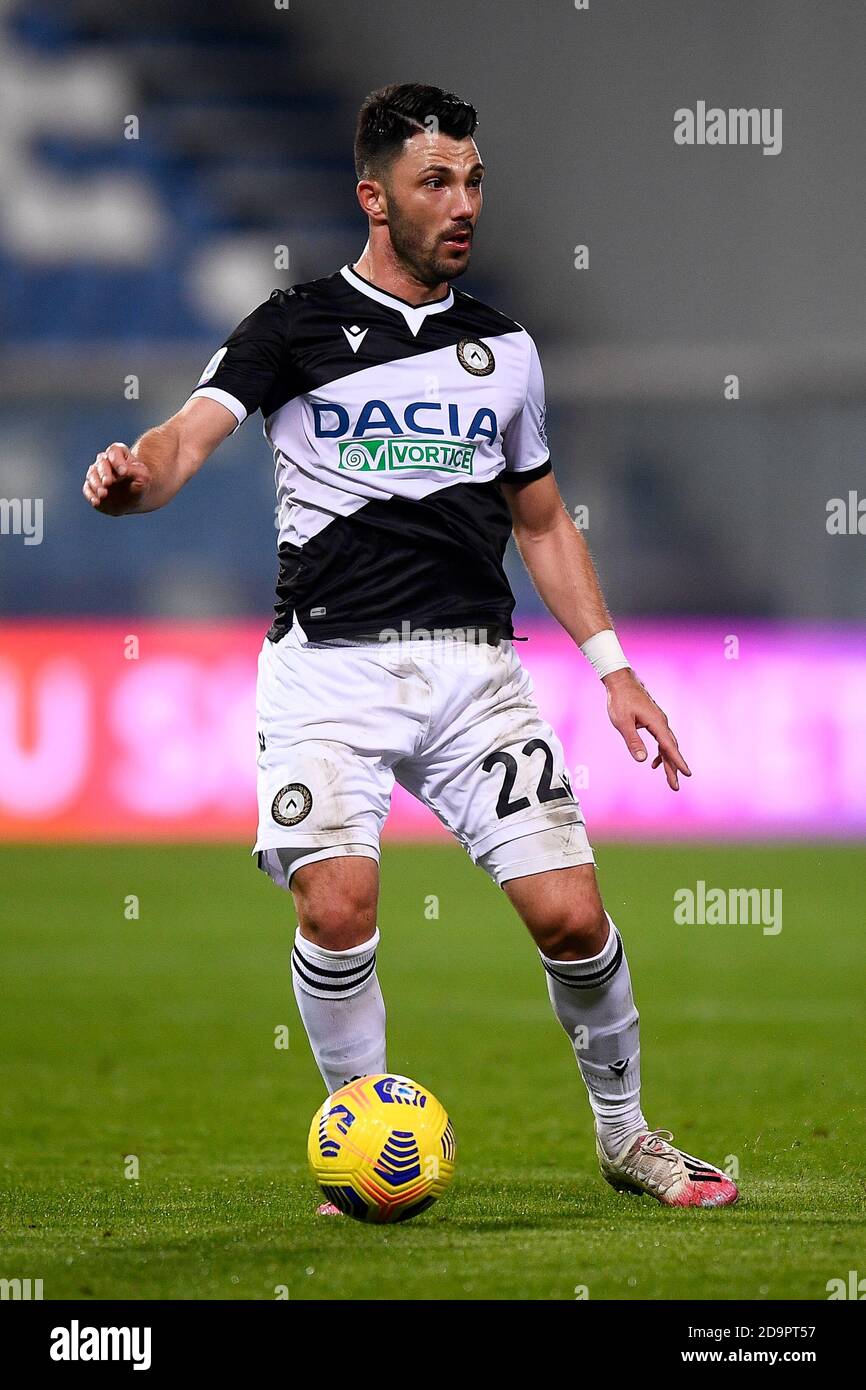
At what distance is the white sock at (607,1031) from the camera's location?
4164mm

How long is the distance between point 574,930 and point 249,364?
4.50ft

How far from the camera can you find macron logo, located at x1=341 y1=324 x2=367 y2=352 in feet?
13.6

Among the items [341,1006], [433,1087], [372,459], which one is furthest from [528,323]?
[341,1006]

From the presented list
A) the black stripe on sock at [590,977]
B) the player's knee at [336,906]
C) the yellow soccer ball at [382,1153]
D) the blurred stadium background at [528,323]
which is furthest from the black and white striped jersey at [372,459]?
the blurred stadium background at [528,323]

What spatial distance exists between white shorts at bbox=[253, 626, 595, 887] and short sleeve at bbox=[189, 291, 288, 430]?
20.2 inches

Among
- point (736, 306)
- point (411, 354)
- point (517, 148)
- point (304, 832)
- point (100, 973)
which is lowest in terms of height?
point (100, 973)

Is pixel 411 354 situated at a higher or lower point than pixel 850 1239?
higher

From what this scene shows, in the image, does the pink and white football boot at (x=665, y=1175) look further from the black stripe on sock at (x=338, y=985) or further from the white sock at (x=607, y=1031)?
the black stripe on sock at (x=338, y=985)

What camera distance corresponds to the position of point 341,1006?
401 centimetres

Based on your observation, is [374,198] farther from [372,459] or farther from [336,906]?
[336,906]

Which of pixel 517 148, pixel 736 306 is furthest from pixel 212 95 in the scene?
pixel 736 306

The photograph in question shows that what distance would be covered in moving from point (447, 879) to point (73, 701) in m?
3.16
